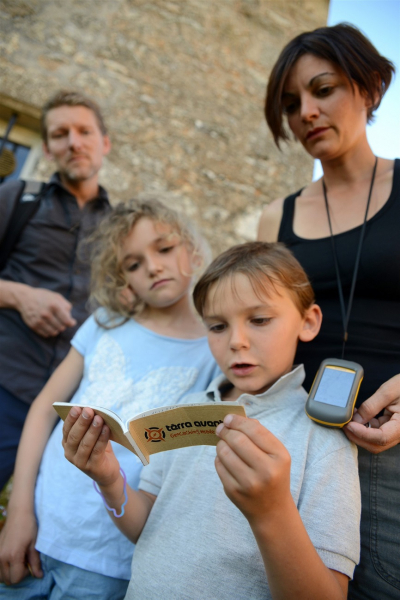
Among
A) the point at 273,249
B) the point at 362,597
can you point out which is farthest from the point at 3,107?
the point at 362,597

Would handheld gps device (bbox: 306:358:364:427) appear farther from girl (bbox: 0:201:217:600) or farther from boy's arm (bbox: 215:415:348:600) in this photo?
girl (bbox: 0:201:217:600)

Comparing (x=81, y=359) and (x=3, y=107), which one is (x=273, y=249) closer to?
(x=81, y=359)

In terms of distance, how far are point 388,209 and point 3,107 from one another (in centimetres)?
317

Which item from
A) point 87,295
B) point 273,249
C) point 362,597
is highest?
point 273,249

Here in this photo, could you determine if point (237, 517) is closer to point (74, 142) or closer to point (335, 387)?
point (335, 387)

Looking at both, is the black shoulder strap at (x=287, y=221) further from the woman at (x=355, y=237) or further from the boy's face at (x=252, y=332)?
the boy's face at (x=252, y=332)

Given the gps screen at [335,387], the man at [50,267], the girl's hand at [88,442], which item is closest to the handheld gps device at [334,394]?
the gps screen at [335,387]

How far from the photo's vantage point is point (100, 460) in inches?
38.1

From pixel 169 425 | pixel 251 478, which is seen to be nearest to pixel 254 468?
pixel 251 478

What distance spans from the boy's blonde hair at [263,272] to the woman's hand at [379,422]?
337 millimetres

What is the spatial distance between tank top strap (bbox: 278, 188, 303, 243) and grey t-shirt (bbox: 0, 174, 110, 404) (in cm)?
106

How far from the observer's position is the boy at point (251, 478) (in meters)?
0.76

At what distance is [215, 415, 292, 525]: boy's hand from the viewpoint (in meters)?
0.73

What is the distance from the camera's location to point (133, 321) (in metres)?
1.71
